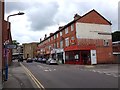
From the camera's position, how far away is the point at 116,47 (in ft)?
180

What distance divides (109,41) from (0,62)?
32.0 m

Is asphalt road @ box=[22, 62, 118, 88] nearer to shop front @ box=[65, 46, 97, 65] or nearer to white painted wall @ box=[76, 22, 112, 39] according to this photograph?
shop front @ box=[65, 46, 97, 65]

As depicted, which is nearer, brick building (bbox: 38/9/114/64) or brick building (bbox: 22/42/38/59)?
brick building (bbox: 38/9/114/64)

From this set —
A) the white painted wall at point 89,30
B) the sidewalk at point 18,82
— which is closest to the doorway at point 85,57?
the white painted wall at point 89,30

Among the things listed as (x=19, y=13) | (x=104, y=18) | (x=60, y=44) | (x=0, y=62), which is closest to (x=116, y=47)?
(x=104, y=18)

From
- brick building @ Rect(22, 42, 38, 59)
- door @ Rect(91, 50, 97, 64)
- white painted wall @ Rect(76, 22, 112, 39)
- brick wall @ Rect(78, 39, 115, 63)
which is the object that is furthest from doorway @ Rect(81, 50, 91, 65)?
brick building @ Rect(22, 42, 38, 59)

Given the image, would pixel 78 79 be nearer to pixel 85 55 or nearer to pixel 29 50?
pixel 85 55

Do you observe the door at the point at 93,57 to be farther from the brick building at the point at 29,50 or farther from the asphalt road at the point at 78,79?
the brick building at the point at 29,50

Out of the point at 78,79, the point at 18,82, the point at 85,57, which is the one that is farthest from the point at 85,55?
the point at 18,82

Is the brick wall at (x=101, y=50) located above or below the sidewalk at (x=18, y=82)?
above

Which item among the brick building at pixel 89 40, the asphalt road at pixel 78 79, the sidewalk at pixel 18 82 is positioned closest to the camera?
the asphalt road at pixel 78 79

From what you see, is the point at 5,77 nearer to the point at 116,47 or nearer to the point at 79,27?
the point at 79,27

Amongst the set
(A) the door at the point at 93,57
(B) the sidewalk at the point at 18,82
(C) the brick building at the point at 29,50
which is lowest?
(B) the sidewalk at the point at 18,82

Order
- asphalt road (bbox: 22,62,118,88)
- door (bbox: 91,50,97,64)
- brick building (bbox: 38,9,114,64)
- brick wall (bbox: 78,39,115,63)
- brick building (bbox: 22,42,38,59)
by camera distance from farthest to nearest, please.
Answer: brick building (bbox: 22,42,38,59)
brick wall (bbox: 78,39,115,63)
brick building (bbox: 38,9,114,64)
door (bbox: 91,50,97,64)
asphalt road (bbox: 22,62,118,88)
